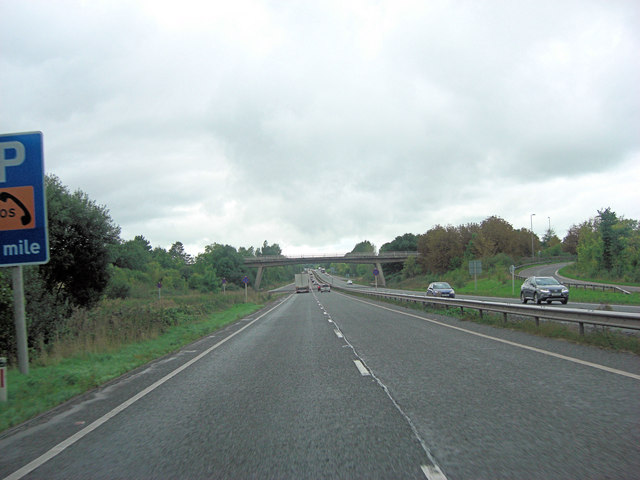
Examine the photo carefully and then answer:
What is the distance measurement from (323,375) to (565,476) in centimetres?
514

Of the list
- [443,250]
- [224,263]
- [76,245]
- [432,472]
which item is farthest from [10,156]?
[224,263]

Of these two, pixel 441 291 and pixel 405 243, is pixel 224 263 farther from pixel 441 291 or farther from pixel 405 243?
pixel 441 291

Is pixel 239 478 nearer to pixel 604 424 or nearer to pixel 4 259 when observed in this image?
pixel 604 424

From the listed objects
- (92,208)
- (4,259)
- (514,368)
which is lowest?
(514,368)

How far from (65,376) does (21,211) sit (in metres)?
3.34

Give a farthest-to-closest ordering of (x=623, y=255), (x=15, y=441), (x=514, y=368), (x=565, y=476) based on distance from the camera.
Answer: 1. (x=623, y=255)
2. (x=514, y=368)
3. (x=15, y=441)
4. (x=565, y=476)

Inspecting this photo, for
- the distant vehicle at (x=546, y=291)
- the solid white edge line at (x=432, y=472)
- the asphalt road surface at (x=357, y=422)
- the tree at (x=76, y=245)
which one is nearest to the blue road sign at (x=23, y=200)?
the asphalt road surface at (x=357, y=422)

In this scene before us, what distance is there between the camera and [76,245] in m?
19.5

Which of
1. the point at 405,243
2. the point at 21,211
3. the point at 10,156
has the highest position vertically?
the point at 405,243

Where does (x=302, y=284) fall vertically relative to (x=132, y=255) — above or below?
below

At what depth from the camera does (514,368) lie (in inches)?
328

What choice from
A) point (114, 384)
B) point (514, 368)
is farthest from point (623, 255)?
point (114, 384)

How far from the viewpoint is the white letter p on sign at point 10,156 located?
8.64m

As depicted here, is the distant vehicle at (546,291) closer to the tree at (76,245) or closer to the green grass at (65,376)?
the green grass at (65,376)
